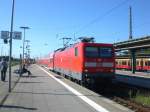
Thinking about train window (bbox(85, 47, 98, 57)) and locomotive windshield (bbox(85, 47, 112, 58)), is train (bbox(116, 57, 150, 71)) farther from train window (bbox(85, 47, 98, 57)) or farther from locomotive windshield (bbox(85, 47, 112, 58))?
train window (bbox(85, 47, 98, 57))

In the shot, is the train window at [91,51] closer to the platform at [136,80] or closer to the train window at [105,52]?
the train window at [105,52]

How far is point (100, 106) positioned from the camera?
14.2 metres

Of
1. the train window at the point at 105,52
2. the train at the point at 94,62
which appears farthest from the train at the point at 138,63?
the train at the point at 94,62

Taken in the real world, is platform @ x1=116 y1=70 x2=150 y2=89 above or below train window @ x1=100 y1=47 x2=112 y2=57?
below

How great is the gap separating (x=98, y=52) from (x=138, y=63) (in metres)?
47.3

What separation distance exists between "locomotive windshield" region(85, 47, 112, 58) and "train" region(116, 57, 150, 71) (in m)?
37.8

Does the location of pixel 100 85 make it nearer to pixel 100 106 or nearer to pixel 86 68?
pixel 86 68

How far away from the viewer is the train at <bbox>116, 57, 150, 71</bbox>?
211ft

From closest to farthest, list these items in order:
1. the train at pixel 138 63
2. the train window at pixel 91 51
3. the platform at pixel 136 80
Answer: the train window at pixel 91 51 < the platform at pixel 136 80 < the train at pixel 138 63

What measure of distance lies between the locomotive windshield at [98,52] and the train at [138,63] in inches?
1488

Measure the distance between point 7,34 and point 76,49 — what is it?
7.75 meters

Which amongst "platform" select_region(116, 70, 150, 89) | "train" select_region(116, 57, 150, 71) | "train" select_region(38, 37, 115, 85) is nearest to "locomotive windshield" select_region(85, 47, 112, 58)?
"train" select_region(38, 37, 115, 85)

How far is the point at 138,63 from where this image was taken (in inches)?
2832

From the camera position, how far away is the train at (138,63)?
64.2m
